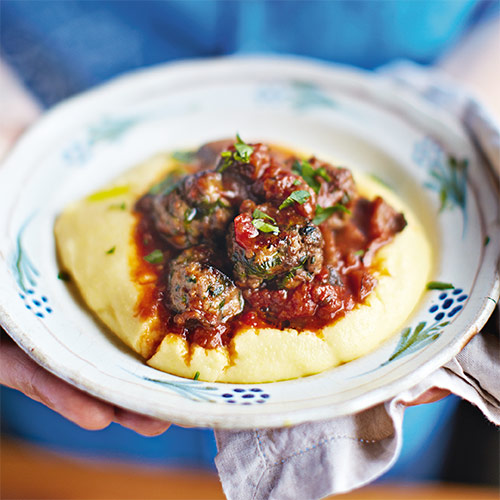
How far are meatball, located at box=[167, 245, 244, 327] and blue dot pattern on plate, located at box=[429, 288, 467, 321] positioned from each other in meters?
1.42

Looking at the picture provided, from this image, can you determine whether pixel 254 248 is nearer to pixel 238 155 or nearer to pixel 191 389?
pixel 238 155

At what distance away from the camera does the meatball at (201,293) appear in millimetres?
3576

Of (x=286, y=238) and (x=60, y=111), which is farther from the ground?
(x=286, y=238)

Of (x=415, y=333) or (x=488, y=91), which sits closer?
(x=415, y=333)

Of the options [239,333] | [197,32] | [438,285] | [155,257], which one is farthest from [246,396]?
[197,32]

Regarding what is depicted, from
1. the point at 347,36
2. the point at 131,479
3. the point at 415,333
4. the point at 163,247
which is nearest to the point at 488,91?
the point at 347,36

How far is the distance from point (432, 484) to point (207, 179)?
4.77 metres

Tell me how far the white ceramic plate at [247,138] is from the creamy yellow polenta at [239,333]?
11cm

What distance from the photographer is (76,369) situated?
315 cm

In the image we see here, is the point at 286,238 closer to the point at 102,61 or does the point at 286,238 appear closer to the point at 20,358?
the point at 20,358

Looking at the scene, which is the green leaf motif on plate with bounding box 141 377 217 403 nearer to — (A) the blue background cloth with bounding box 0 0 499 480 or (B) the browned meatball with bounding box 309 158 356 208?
(B) the browned meatball with bounding box 309 158 356 208

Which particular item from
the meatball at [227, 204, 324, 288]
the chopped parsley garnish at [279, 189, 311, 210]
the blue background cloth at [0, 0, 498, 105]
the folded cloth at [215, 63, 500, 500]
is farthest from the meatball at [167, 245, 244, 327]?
the blue background cloth at [0, 0, 498, 105]

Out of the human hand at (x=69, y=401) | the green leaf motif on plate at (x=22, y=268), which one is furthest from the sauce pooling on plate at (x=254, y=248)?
the green leaf motif on plate at (x=22, y=268)

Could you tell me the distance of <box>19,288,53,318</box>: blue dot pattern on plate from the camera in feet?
11.8
